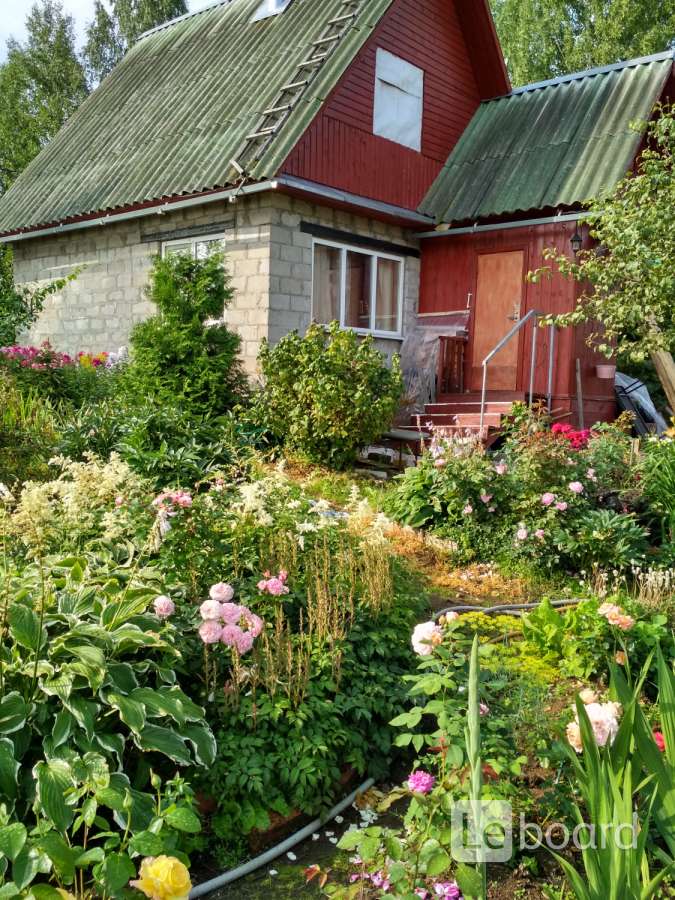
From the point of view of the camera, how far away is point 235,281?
10.6 m

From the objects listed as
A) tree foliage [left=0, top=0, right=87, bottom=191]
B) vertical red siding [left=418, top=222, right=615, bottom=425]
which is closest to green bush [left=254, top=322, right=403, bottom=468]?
vertical red siding [left=418, top=222, right=615, bottom=425]

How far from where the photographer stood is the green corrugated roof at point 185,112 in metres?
10.8

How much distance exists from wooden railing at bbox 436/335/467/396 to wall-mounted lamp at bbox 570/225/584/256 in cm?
214

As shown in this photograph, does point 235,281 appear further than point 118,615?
Yes

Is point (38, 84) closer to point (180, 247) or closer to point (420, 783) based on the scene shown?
point (180, 247)

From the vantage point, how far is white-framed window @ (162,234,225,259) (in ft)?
35.6

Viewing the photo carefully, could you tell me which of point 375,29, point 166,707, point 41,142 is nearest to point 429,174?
point 375,29

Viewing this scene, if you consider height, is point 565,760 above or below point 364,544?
below

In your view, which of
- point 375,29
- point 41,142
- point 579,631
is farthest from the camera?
point 41,142

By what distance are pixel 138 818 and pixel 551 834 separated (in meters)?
1.40

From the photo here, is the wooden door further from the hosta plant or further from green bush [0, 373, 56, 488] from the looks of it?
the hosta plant

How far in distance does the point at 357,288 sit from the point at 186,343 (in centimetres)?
372

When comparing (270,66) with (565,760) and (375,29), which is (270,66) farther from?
(565,760)

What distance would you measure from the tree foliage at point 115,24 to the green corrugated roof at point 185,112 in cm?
1060
